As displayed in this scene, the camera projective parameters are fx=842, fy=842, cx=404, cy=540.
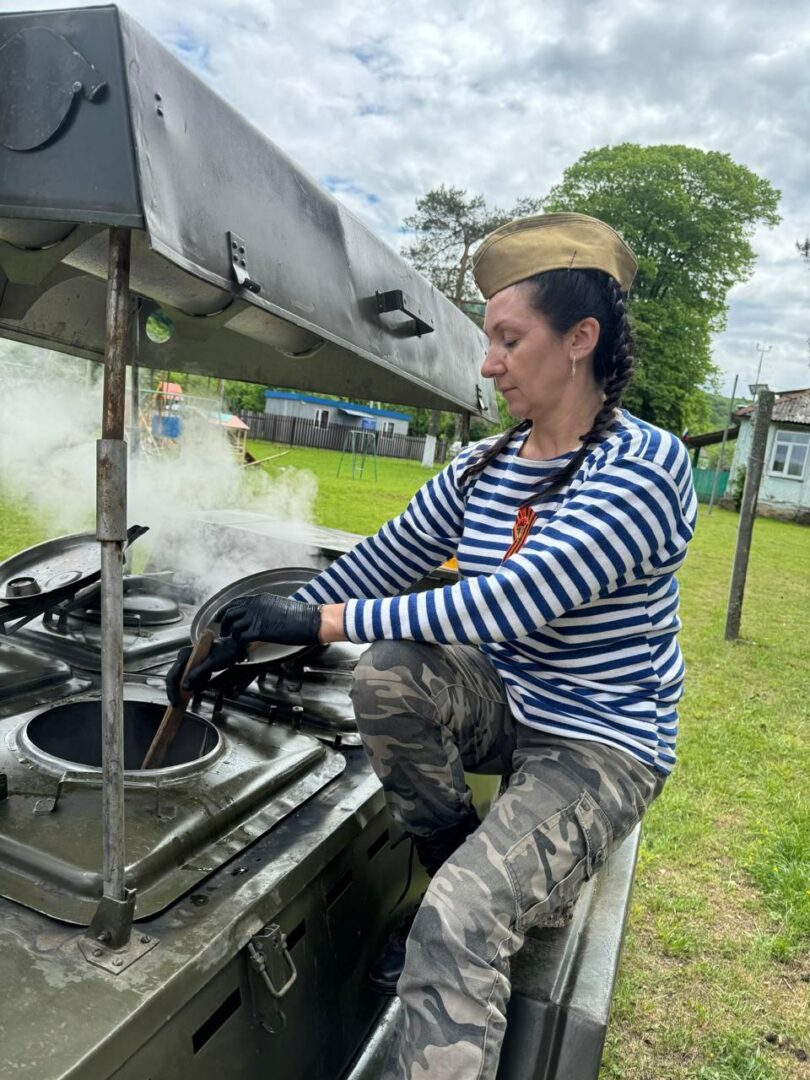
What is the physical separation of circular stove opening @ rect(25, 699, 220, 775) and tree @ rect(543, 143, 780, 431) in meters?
28.2

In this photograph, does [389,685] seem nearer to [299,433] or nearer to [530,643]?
[530,643]

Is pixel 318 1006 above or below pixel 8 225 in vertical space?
below

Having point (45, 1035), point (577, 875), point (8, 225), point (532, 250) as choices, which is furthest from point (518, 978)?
point (8, 225)

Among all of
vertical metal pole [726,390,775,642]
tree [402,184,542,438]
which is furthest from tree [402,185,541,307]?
vertical metal pole [726,390,775,642]

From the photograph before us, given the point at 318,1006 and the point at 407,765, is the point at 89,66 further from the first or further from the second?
the point at 318,1006

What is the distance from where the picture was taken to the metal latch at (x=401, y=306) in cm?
183

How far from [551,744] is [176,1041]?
92 cm

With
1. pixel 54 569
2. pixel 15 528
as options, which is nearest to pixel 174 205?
pixel 54 569

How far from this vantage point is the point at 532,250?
185 centimetres

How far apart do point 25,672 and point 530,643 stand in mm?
1411

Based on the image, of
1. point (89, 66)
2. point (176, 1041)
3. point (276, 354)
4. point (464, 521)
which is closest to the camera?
point (89, 66)

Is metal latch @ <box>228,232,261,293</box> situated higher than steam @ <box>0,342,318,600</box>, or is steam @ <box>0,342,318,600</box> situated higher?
metal latch @ <box>228,232,261,293</box>

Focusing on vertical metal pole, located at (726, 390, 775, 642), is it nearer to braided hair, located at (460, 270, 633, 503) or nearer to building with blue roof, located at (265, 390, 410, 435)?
braided hair, located at (460, 270, 633, 503)

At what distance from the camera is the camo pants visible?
1435 mm
